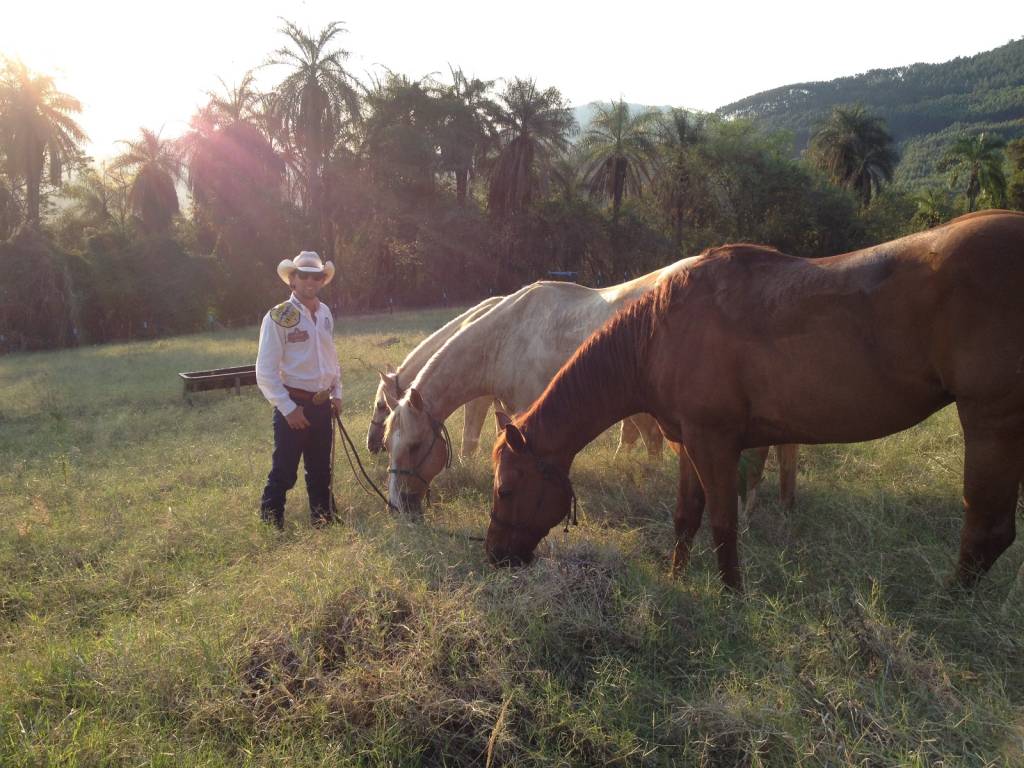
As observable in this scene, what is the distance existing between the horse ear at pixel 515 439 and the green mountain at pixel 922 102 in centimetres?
7814

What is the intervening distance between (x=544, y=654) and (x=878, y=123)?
58.4 m

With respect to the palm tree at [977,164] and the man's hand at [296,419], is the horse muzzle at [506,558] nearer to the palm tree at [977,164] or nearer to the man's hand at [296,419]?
the man's hand at [296,419]

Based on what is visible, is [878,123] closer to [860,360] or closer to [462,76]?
[462,76]

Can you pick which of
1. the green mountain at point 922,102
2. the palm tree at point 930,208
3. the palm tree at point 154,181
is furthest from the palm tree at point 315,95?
the green mountain at point 922,102

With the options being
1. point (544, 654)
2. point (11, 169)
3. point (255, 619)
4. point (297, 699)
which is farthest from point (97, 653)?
point (11, 169)

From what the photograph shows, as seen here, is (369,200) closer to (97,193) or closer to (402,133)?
(402,133)

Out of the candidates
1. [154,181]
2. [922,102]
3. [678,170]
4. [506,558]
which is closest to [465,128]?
[678,170]

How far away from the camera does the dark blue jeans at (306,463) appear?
181 inches

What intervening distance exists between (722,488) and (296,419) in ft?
9.32

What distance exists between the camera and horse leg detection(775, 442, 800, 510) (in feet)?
15.5

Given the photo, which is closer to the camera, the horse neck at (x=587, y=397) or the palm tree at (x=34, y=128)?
the horse neck at (x=587, y=397)

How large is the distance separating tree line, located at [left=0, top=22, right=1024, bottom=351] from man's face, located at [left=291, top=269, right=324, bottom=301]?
22327 mm

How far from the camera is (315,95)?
25.4 m

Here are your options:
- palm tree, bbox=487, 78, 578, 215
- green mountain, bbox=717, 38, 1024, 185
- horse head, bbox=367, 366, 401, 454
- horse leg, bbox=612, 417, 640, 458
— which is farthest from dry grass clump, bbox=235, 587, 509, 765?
green mountain, bbox=717, 38, 1024, 185
